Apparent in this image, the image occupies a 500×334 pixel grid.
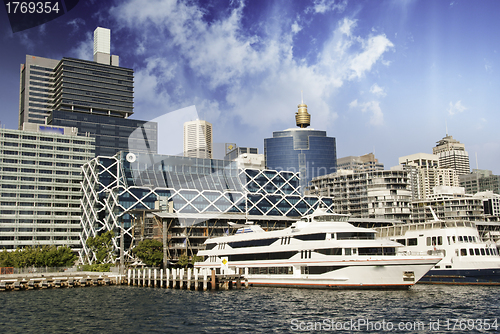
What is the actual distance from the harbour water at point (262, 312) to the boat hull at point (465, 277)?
5362mm

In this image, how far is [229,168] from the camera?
518ft

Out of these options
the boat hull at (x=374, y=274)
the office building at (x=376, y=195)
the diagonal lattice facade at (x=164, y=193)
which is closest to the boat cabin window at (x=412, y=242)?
the boat hull at (x=374, y=274)

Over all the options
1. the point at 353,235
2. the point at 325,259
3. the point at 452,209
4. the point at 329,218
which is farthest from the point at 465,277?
the point at 452,209

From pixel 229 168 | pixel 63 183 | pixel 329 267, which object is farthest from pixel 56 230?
pixel 329 267

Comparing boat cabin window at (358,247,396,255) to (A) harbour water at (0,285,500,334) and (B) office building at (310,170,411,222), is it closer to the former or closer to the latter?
(A) harbour water at (0,285,500,334)

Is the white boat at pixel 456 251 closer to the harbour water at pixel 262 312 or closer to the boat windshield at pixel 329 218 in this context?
the harbour water at pixel 262 312

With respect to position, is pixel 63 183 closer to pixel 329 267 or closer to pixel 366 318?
pixel 329 267

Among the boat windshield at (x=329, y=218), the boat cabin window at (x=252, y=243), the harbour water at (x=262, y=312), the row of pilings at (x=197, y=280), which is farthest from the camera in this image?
the boat cabin window at (x=252, y=243)

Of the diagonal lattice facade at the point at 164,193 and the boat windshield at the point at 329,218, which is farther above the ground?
the diagonal lattice facade at the point at 164,193

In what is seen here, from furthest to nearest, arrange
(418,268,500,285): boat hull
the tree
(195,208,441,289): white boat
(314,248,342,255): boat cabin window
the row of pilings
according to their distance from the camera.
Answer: the tree < the row of pilings < (418,268,500,285): boat hull < (314,248,342,255): boat cabin window < (195,208,441,289): white boat

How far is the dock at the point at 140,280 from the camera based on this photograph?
62312mm

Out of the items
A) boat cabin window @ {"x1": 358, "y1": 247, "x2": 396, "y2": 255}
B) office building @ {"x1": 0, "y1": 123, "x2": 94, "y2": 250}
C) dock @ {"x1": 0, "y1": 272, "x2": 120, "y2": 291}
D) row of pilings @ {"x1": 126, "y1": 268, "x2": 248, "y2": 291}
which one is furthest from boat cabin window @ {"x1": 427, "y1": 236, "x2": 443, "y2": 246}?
office building @ {"x1": 0, "y1": 123, "x2": 94, "y2": 250}

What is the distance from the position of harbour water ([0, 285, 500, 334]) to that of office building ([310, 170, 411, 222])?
94432mm

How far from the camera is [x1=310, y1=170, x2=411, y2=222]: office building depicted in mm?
149875
